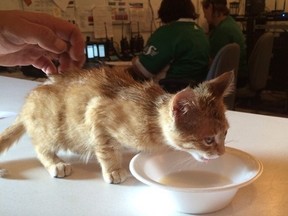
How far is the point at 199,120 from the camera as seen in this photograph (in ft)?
1.96

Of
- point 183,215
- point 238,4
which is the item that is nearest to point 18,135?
point 183,215

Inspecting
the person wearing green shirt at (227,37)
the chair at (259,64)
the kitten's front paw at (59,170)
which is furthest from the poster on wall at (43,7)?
the kitten's front paw at (59,170)

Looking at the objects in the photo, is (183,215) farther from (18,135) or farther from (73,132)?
(18,135)

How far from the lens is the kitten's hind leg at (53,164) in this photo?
0.72 m

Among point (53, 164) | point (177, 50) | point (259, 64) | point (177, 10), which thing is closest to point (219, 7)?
point (259, 64)

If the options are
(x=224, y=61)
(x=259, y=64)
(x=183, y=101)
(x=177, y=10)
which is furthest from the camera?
(x=259, y=64)

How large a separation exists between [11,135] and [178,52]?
1.70 meters

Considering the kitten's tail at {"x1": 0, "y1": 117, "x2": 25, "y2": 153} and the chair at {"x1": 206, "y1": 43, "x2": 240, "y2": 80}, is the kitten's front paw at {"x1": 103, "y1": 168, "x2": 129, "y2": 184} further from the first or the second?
the chair at {"x1": 206, "y1": 43, "x2": 240, "y2": 80}

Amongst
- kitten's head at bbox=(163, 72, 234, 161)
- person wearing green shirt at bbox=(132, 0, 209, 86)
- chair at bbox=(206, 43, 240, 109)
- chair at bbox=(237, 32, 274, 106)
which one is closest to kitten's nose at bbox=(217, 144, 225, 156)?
kitten's head at bbox=(163, 72, 234, 161)

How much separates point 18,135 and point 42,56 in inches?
10.4

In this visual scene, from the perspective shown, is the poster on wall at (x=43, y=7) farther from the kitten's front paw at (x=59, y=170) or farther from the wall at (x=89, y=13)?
the kitten's front paw at (x=59, y=170)

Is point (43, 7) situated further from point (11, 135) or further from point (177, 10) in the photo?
point (11, 135)

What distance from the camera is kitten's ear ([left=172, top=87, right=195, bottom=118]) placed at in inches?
22.7

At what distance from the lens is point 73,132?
0.75 meters
